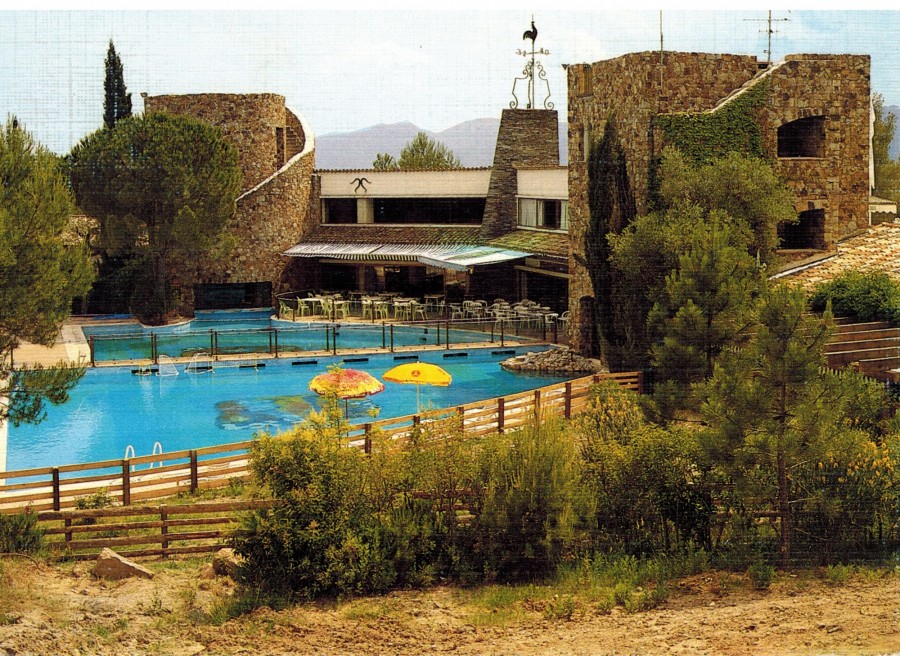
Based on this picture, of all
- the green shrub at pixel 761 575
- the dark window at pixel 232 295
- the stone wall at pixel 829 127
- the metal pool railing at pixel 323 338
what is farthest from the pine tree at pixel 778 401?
the dark window at pixel 232 295

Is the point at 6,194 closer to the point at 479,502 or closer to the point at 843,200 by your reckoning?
the point at 479,502

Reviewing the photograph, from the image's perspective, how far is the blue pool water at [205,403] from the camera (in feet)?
63.2

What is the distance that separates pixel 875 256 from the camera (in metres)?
21.4

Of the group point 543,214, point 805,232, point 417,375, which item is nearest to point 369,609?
point 417,375

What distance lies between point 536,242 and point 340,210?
875cm

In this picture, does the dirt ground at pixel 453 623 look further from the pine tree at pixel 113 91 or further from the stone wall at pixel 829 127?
the pine tree at pixel 113 91

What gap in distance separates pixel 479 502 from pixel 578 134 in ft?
46.9

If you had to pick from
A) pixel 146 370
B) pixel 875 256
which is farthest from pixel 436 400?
pixel 875 256

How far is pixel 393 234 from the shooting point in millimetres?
34938

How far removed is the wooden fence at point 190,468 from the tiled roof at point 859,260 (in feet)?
15.7

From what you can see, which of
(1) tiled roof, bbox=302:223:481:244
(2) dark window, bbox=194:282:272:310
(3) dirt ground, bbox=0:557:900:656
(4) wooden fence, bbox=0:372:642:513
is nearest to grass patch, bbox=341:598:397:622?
(3) dirt ground, bbox=0:557:900:656

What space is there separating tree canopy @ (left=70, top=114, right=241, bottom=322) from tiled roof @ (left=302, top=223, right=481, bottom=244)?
400cm

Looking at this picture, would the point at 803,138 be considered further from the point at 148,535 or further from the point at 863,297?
the point at 148,535

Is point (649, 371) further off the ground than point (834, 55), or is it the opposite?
point (834, 55)
